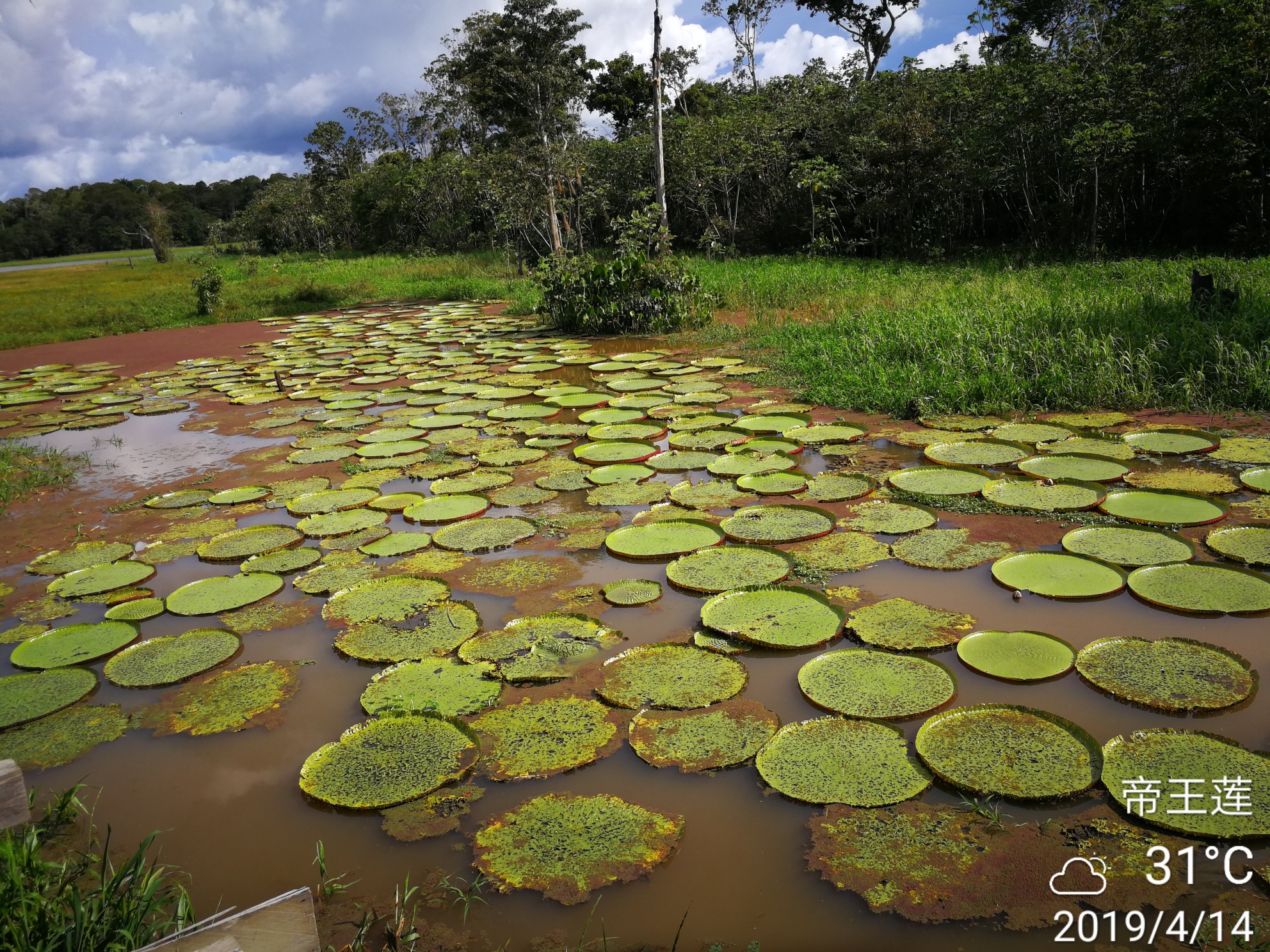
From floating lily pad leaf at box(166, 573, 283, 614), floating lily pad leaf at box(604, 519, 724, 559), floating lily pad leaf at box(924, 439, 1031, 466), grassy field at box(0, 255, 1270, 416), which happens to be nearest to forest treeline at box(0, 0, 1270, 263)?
grassy field at box(0, 255, 1270, 416)

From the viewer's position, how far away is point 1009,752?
193cm

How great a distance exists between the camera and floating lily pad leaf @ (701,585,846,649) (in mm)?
2557

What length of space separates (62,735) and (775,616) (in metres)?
2.30

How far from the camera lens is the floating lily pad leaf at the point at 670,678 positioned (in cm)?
229

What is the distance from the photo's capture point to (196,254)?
27.9 meters

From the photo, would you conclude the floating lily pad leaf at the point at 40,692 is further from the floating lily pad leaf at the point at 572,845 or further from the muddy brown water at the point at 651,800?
the floating lily pad leaf at the point at 572,845

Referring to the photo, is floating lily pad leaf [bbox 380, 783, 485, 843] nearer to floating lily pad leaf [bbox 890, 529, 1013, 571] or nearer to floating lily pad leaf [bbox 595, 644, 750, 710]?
floating lily pad leaf [bbox 595, 644, 750, 710]

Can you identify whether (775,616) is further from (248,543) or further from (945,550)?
(248,543)

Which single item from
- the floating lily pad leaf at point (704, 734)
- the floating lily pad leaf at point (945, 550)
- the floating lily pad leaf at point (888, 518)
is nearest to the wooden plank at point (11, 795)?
the floating lily pad leaf at point (704, 734)

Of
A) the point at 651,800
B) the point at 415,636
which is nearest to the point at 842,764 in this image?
the point at 651,800

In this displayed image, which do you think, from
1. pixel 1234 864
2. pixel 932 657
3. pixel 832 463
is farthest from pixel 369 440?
pixel 1234 864

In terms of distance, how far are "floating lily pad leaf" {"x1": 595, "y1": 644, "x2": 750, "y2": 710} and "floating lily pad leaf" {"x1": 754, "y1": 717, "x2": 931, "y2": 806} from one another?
278mm

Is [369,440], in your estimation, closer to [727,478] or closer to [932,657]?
[727,478]

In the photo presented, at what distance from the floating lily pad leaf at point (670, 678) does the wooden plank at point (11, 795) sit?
1.40 metres
